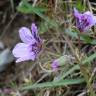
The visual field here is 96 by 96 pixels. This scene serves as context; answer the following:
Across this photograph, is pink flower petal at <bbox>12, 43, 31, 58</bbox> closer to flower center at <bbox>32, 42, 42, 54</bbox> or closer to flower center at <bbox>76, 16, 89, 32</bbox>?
flower center at <bbox>32, 42, 42, 54</bbox>

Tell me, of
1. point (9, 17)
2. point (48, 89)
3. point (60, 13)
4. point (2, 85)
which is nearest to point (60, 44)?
point (60, 13)

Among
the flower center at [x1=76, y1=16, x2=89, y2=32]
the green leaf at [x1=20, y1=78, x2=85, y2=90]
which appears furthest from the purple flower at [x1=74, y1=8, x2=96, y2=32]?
the green leaf at [x1=20, y1=78, x2=85, y2=90]

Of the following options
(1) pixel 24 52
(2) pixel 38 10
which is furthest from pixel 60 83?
A: (2) pixel 38 10

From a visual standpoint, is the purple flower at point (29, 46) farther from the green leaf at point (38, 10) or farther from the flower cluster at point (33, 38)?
the green leaf at point (38, 10)

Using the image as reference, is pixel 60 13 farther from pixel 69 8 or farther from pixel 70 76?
pixel 70 76

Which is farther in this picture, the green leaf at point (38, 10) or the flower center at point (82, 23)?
the green leaf at point (38, 10)

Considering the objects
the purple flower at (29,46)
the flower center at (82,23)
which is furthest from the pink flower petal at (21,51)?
the flower center at (82,23)

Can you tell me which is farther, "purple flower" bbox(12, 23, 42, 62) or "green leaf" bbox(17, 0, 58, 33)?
"green leaf" bbox(17, 0, 58, 33)

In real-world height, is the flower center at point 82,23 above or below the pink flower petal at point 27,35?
above

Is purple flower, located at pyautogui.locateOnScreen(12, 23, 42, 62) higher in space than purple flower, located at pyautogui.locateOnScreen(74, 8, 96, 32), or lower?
lower

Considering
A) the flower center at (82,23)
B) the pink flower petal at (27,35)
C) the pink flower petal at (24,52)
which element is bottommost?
the pink flower petal at (24,52)

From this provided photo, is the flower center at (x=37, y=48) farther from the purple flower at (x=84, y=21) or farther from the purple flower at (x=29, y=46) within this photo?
the purple flower at (x=84, y=21)
